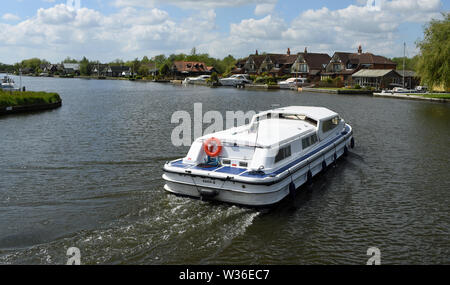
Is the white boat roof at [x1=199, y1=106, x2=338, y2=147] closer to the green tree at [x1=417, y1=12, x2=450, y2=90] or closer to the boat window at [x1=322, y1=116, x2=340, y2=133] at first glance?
the boat window at [x1=322, y1=116, x2=340, y2=133]

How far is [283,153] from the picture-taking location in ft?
61.8

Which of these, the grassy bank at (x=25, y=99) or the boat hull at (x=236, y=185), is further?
the grassy bank at (x=25, y=99)

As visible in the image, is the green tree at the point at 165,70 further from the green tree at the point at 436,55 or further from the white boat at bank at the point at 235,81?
the green tree at the point at 436,55

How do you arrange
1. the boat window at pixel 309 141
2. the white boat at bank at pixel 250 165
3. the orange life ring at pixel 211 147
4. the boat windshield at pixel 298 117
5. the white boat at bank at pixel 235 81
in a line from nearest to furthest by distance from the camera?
the white boat at bank at pixel 250 165 < the orange life ring at pixel 211 147 < the boat window at pixel 309 141 < the boat windshield at pixel 298 117 < the white boat at bank at pixel 235 81

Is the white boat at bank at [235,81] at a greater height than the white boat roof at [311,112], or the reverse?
the white boat at bank at [235,81]

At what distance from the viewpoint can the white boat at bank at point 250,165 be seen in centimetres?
1647

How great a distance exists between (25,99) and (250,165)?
42.4m

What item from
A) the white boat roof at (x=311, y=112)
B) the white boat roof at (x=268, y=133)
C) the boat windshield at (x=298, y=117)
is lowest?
the white boat roof at (x=268, y=133)

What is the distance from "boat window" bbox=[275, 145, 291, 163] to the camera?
59.9 feet

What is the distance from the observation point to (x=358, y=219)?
1648cm

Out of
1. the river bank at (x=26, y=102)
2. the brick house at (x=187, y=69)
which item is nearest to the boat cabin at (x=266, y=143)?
the river bank at (x=26, y=102)

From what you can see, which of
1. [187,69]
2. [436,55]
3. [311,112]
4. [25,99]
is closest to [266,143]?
[311,112]

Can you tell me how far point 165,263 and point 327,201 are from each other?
860cm
